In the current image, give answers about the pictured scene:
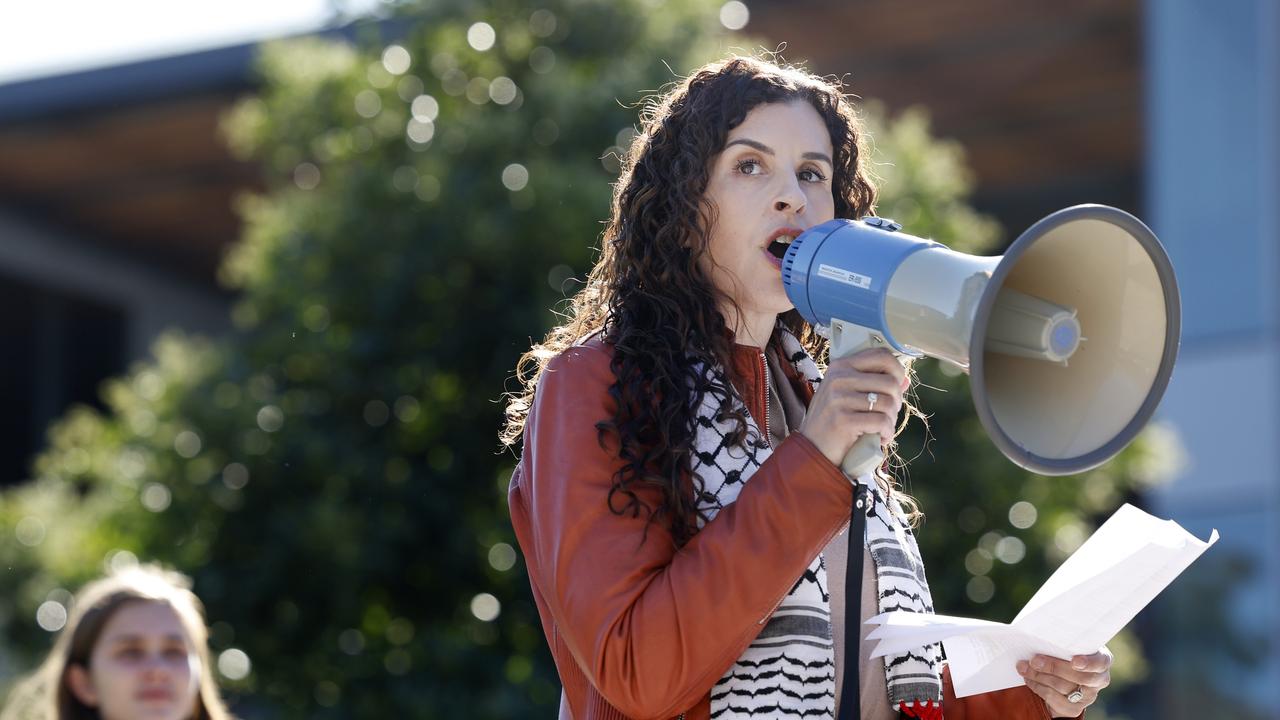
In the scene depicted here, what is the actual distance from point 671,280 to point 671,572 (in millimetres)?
455

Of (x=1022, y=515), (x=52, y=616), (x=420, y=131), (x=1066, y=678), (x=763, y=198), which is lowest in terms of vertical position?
(x=52, y=616)

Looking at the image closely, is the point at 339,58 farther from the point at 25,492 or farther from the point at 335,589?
the point at 25,492

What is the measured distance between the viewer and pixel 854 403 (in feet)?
5.71

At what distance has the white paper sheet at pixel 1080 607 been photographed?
69.7 inches

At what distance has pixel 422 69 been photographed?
6793mm

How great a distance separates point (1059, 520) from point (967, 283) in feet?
16.2

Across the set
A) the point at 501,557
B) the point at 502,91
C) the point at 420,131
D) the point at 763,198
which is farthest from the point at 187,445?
the point at 763,198

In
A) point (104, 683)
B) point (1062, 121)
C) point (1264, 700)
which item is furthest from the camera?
point (1062, 121)

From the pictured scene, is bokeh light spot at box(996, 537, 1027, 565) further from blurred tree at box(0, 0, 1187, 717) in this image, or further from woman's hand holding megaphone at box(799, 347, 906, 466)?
woman's hand holding megaphone at box(799, 347, 906, 466)

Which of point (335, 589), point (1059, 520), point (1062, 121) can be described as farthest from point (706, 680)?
point (1062, 121)

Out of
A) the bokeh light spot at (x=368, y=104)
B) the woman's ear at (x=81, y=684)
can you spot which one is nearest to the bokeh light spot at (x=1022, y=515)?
the bokeh light spot at (x=368, y=104)

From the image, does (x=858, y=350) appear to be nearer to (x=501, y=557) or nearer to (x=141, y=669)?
(x=141, y=669)

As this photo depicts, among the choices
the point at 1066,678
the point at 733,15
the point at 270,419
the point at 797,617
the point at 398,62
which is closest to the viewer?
the point at 797,617

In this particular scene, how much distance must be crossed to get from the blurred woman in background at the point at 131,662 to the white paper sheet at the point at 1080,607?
88.2 inches
